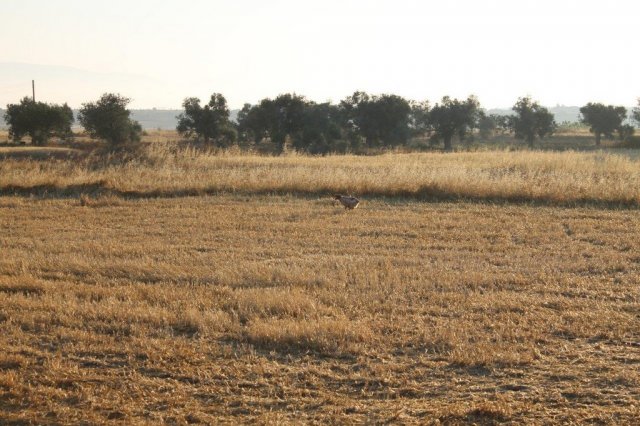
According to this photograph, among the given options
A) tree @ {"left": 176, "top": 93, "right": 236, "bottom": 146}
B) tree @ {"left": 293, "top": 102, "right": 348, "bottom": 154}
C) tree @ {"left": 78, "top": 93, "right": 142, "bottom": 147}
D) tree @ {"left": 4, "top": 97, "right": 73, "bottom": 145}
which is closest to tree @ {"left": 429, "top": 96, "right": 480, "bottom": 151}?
tree @ {"left": 293, "top": 102, "right": 348, "bottom": 154}

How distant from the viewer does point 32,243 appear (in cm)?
1195

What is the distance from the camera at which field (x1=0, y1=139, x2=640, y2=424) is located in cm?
554

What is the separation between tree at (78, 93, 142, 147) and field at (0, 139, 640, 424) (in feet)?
119

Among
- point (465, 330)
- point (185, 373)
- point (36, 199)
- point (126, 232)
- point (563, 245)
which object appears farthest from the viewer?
point (36, 199)

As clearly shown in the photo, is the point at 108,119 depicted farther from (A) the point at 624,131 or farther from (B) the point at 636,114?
(B) the point at 636,114

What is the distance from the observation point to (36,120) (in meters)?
55.7

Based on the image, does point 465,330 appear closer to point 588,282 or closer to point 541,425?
point 541,425

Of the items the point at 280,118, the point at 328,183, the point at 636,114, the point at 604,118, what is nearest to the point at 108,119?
the point at 280,118

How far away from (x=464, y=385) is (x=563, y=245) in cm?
659

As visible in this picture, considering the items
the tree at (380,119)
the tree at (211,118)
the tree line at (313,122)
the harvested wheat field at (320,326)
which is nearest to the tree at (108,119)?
the tree line at (313,122)

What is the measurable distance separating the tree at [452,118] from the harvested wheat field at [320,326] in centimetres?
4927

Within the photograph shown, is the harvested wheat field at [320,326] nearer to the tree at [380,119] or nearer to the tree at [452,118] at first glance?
the tree at [380,119]

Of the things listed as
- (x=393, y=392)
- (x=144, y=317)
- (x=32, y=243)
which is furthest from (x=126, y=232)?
(x=393, y=392)

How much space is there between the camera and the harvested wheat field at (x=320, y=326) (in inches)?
217
